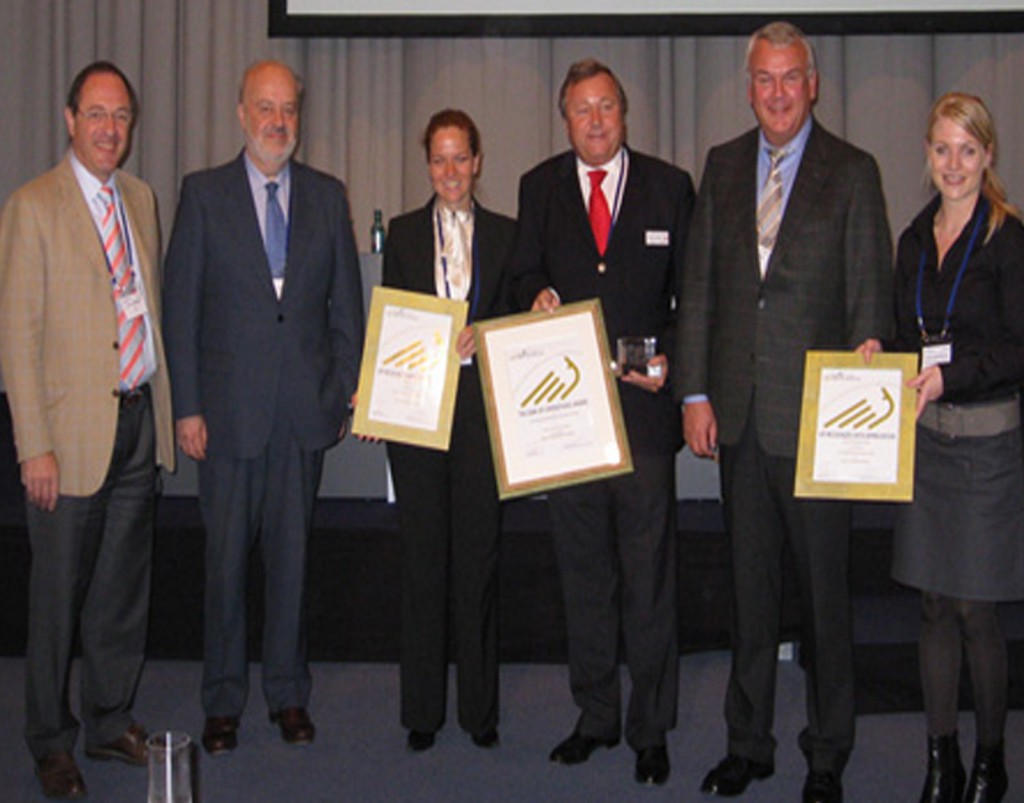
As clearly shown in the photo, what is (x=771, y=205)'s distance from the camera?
121 inches

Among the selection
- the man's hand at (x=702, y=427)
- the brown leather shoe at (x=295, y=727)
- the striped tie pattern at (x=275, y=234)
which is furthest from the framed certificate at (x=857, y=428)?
the brown leather shoe at (x=295, y=727)

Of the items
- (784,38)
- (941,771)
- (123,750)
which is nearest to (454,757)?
(123,750)

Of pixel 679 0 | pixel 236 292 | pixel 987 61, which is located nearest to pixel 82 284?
pixel 236 292

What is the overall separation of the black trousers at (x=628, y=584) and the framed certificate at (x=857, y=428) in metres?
0.49

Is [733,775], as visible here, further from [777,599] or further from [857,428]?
[857,428]

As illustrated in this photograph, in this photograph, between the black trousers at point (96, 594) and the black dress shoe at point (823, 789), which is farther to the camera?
the black trousers at point (96, 594)

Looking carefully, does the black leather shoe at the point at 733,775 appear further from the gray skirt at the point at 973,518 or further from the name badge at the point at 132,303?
the name badge at the point at 132,303

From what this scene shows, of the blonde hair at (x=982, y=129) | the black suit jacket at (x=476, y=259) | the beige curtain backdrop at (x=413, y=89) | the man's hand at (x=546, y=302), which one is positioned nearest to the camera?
the blonde hair at (x=982, y=129)

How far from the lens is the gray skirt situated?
2.91 meters

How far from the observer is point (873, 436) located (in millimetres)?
2893

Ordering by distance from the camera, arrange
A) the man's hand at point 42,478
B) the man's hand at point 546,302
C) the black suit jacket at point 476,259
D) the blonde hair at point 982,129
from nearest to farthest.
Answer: the blonde hair at point 982,129 < the man's hand at point 42,478 < the man's hand at point 546,302 < the black suit jacket at point 476,259

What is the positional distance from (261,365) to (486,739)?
Answer: 1.33 meters

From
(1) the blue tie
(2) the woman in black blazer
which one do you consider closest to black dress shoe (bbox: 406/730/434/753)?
(2) the woman in black blazer

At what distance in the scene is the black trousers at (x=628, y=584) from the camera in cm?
325
